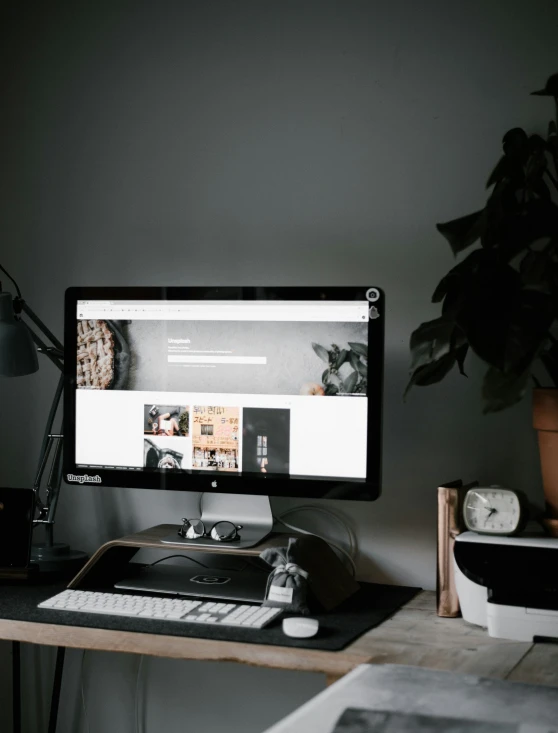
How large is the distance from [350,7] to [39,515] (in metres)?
1.29

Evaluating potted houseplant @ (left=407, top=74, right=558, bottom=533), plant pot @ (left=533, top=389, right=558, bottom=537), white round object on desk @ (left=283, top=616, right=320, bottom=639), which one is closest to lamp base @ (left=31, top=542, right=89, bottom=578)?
white round object on desk @ (left=283, top=616, right=320, bottom=639)

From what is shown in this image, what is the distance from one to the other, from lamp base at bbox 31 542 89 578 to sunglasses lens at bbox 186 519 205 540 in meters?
0.28

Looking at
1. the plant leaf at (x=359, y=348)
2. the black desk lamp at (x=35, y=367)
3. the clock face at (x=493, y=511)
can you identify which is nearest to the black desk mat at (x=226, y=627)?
the black desk lamp at (x=35, y=367)

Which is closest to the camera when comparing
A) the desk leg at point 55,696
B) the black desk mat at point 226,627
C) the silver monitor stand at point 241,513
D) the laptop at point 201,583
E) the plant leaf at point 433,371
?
the black desk mat at point 226,627

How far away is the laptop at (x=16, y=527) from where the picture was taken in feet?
5.31

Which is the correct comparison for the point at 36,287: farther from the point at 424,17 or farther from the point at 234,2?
the point at 424,17

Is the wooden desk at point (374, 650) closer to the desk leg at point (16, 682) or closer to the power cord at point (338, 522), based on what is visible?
the power cord at point (338, 522)

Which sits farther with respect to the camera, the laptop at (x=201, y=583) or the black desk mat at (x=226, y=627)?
the laptop at (x=201, y=583)

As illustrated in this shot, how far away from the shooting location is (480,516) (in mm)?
1434

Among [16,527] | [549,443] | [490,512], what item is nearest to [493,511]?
[490,512]

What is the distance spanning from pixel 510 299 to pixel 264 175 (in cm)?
78

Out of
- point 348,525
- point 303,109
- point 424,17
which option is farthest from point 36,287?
point 424,17

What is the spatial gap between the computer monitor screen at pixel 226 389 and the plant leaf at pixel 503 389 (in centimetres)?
36

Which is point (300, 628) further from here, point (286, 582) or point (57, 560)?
point (57, 560)
